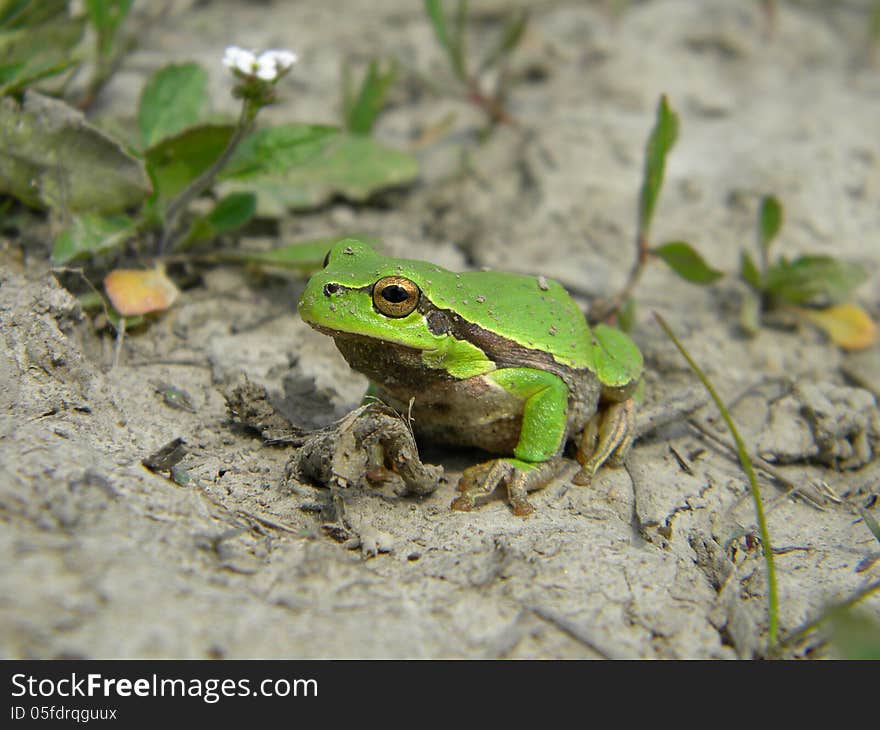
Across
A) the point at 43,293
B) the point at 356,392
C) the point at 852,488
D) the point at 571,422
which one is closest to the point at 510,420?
the point at 571,422

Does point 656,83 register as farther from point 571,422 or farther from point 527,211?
point 571,422

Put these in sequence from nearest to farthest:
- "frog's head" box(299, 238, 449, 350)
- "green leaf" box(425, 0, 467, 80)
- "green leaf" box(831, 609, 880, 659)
A: "green leaf" box(831, 609, 880, 659), "frog's head" box(299, 238, 449, 350), "green leaf" box(425, 0, 467, 80)

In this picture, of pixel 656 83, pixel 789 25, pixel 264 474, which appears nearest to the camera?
pixel 264 474

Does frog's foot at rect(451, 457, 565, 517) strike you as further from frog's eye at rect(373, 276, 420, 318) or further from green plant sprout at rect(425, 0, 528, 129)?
green plant sprout at rect(425, 0, 528, 129)

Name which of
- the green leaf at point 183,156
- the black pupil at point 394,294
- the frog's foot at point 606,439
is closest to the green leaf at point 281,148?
the green leaf at point 183,156

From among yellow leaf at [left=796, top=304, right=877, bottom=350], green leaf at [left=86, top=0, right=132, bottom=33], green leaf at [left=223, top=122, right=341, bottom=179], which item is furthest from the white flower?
yellow leaf at [left=796, top=304, right=877, bottom=350]

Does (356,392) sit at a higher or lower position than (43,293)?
lower
